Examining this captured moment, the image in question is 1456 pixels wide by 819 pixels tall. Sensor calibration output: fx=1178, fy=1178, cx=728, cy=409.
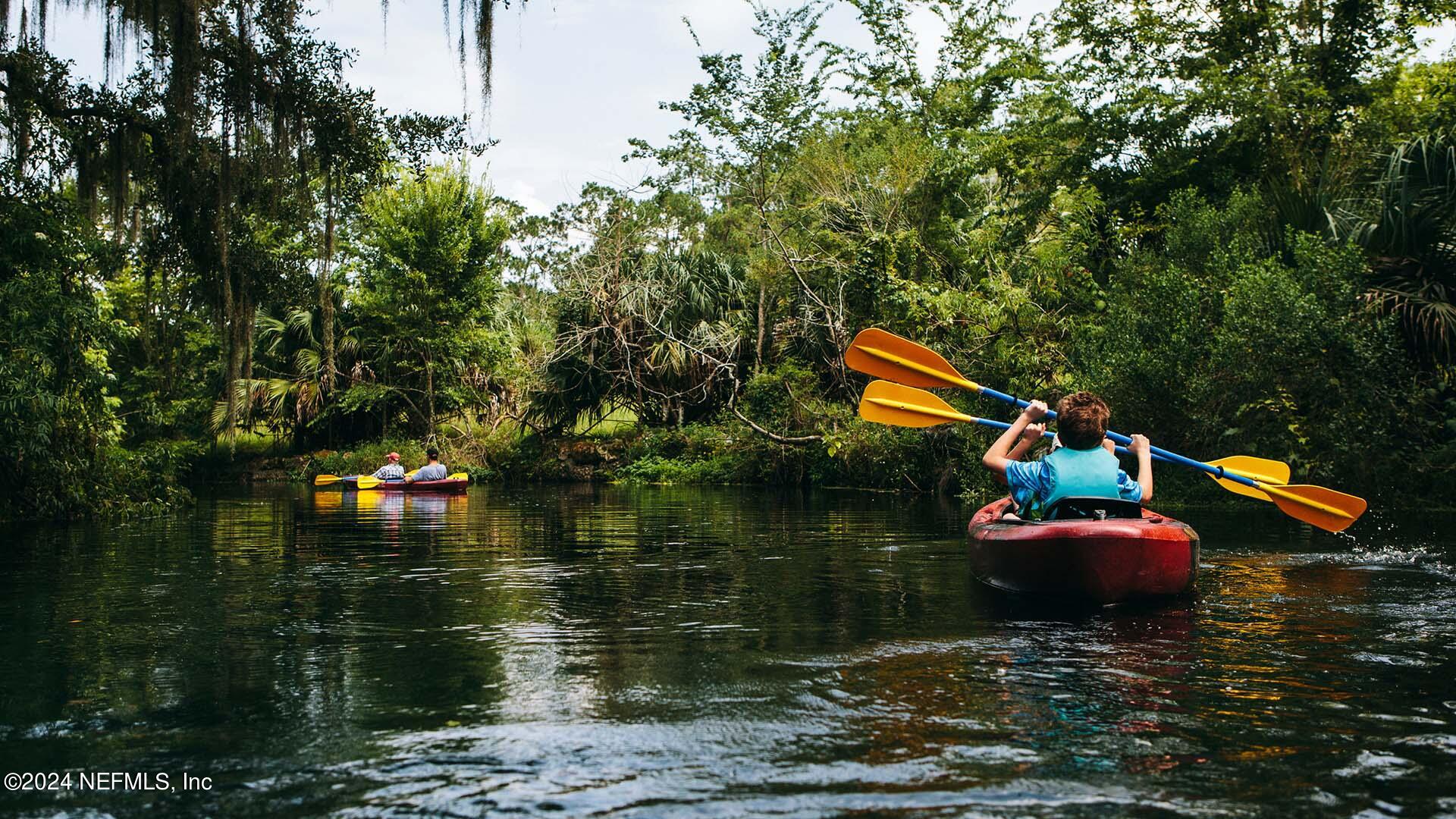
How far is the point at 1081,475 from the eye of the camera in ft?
24.2

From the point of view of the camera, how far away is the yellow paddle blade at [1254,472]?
31.3 ft

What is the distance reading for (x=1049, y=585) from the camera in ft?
23.4

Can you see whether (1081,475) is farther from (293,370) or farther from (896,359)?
(293,370)

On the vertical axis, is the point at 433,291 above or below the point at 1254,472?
above

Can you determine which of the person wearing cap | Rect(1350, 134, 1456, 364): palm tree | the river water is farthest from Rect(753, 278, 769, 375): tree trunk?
the river water

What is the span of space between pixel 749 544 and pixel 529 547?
2181mm

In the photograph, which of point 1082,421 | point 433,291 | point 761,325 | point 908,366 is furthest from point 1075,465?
point 433,291

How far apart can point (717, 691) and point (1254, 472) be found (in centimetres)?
669

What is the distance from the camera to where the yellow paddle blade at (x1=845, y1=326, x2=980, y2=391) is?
1009 cm

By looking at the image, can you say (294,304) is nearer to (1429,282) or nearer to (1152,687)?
(1152,687)

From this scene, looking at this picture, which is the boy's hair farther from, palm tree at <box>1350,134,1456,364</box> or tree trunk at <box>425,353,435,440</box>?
tree trunk at <box>425,353,435,440</box>

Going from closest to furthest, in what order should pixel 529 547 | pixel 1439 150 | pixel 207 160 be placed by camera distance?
pixel 529 547 < pixel 207 160 < pixel 1439 150

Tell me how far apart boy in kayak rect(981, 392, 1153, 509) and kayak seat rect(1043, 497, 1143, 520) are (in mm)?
80

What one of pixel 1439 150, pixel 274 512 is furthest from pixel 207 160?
pixel 1439 150
